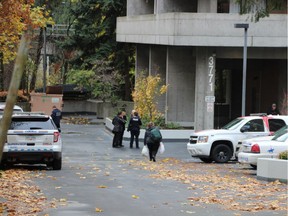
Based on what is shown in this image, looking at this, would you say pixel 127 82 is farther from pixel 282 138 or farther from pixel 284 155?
pixel 284 155

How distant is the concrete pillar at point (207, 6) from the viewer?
40906mm

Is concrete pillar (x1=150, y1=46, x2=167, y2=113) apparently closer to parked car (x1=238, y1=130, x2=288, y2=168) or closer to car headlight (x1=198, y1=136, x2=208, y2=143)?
car headlight (x1=198, y1=136, x2=208, y2=143)

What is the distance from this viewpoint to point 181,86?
43.1 meters

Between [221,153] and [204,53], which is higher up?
[204,53]

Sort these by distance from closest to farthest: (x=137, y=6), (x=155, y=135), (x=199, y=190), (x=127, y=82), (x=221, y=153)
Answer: (x=199, y=190), (x=155, y=135), (x=221, y=153), (x=137, y=6), (x=127, y=82)

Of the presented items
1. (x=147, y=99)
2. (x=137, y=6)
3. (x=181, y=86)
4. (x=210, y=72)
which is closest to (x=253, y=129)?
(x=210, y=72)

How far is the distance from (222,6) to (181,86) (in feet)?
16.9

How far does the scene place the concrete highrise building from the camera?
3866 centimetres

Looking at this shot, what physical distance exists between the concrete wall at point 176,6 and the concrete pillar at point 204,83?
5.45m

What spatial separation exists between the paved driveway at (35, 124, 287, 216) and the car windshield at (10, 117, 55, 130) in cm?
133

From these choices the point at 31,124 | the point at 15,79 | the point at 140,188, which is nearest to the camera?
the point at 15,79

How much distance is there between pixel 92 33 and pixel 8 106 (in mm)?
51492

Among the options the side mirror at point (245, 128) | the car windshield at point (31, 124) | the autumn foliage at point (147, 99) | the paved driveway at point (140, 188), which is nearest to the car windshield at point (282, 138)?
the paved driveway at point (140, 188)

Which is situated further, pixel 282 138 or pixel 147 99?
pixel 147 99
